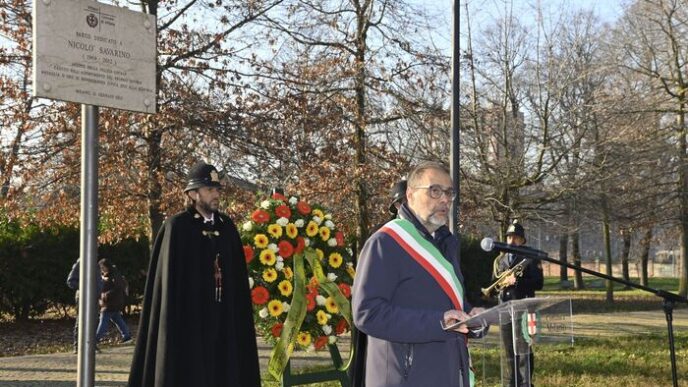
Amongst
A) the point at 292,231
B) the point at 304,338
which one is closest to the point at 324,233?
the point at 292,231

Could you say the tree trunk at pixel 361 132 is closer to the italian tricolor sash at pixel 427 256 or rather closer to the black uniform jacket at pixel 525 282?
the black uniform jacket at pixel 525 282

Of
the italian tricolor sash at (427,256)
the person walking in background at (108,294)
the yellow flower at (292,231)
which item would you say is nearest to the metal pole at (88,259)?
the italian tricolor sash at (427,256)

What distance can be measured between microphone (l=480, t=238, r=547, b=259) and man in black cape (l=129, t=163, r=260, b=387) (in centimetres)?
277

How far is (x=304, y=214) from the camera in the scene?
8.07 metres

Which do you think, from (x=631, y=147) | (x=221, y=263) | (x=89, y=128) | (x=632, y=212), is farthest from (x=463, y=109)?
(x=89, y=128)

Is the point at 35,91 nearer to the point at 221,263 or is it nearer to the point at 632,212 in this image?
the point at 221,263

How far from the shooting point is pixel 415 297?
12.4ft

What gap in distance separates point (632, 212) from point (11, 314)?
18727 mm

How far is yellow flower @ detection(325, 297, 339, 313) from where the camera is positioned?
792cm

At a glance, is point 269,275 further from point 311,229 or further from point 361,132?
point 361,132

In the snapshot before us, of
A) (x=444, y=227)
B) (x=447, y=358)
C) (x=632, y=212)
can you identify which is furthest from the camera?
(x=632, y=212)

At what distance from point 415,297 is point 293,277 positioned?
4.10 meters

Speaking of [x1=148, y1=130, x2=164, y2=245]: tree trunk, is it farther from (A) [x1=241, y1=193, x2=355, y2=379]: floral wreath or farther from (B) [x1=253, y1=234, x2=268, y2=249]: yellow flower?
(B) [x1=253, y1=234, x2=268, y2=249]: yellow flower

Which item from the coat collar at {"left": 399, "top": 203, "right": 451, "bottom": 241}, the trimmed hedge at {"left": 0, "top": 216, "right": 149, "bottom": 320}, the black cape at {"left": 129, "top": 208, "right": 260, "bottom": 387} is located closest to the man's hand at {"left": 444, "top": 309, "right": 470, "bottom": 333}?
the coat collar at {"left": 399, "top": 203, "right": 451, "bottom": 241}
